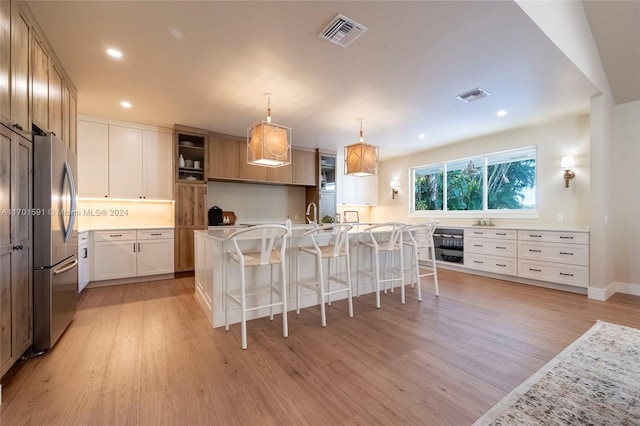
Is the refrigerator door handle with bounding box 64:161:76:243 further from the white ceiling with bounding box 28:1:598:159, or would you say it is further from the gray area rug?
the gray area rug

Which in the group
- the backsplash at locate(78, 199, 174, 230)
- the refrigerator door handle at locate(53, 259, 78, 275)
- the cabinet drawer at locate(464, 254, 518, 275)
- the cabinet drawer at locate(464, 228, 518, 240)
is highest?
the backsplash at locate(78, 199, 174, 230)

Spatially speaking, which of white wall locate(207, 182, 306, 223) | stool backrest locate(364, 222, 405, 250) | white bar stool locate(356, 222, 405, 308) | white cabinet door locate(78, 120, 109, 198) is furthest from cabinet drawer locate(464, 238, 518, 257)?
white cabinet door locate(78, 120, 109, 198)

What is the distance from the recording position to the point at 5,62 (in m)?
1.78

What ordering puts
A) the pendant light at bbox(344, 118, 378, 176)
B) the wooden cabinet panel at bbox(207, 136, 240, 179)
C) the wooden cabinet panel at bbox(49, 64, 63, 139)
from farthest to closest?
1. the wooden cabinet panel at bbox(207, 136, 240, 179)
2. the pendant light at bbox(344, 118, 378, 176)
3. the wooden cabinet panel at bbox(49, 64, 63, 139)

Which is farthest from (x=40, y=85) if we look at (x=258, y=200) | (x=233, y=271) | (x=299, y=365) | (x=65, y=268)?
(x=258, y=200)

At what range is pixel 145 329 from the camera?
8.75 feet

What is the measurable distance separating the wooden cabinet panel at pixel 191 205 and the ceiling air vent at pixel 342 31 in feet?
12.0

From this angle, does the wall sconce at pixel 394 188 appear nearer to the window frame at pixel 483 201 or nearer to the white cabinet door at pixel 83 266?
the window frame at pixel 483 201

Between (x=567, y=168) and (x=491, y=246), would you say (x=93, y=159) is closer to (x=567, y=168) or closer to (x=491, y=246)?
(x=491, y=246)

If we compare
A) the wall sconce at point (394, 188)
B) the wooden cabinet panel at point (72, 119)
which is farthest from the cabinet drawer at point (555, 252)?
the wooden cabinet panel at point (72, 119)

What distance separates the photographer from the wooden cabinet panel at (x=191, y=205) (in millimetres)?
4824

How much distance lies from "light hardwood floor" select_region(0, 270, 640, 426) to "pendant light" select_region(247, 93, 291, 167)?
1827 millimetres

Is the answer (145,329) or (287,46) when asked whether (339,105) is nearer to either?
(287,46)

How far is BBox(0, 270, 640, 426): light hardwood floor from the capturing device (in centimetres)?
155
